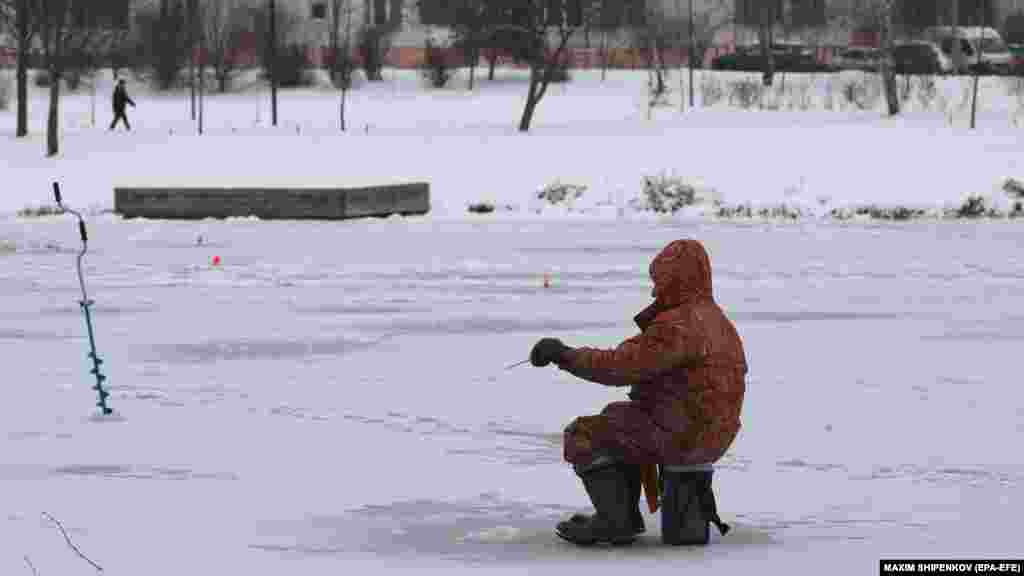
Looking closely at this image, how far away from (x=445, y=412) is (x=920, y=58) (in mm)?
54955

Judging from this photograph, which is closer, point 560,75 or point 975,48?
point 560,75

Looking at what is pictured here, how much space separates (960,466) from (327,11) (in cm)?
7253

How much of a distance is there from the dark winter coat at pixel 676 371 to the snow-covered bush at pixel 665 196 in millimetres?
24505

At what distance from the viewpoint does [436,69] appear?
67750mm

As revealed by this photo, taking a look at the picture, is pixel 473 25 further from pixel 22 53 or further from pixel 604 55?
pixel 604 55

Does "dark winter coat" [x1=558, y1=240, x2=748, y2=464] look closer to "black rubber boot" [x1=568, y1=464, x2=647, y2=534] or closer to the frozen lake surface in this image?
"black rubber boot" [x1=568, y1=464, x2=647, y2=534]

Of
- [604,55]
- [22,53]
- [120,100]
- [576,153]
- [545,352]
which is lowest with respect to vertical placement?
[576,153]

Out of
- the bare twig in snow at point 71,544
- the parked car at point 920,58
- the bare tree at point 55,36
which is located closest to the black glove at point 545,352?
the bare twig in snow at point 71,544

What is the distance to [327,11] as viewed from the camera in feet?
268

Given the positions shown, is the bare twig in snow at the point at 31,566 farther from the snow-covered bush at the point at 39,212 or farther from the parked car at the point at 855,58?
the parked car at the point at 855,58

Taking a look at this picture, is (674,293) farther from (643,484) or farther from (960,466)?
(960,466)

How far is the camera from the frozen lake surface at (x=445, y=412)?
341 inches

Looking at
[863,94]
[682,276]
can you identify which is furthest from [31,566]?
[863,94]

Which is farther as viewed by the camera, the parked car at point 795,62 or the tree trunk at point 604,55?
the parked car at point 795,62
